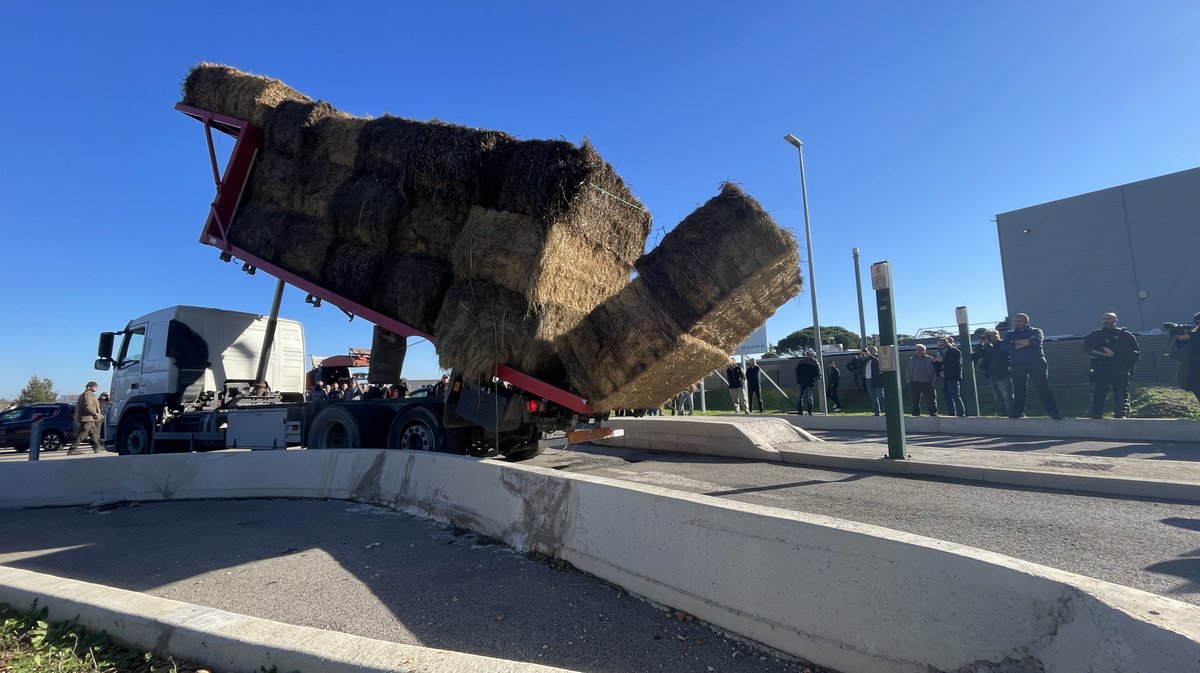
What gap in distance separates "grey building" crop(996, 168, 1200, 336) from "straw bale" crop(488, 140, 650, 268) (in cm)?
3729

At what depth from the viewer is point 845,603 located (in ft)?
8.70

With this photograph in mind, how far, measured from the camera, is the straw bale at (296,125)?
8.70 meters

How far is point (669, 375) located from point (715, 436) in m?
3.47

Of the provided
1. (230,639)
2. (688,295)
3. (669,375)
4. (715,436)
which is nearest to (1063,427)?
(715,436)

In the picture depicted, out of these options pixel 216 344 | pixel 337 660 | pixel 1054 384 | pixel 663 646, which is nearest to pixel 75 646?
pixel 337 660

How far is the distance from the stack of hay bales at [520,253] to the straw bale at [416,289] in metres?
0.02

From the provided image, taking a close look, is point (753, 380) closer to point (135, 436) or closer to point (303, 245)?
point (303, 245)

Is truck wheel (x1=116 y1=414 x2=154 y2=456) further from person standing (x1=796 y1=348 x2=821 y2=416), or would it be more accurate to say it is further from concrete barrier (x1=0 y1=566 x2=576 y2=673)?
person standing (x1=796 y1=348 x2=821 y2=416)

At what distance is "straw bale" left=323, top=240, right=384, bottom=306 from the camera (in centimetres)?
796

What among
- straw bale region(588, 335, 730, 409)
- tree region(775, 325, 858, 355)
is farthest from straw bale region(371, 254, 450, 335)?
tree region(775, 325, 858, 355)

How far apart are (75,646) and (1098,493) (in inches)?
314

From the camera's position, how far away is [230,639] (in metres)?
2.94

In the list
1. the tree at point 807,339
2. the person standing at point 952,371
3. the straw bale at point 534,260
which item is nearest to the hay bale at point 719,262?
the straw bale at point 534,260

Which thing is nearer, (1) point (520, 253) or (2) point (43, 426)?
(1) point (520, 253)
